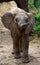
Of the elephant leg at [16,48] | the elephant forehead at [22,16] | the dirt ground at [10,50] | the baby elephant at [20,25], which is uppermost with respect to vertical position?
A: the elephant forehead at [22,16]

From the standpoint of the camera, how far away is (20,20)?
14.3ft

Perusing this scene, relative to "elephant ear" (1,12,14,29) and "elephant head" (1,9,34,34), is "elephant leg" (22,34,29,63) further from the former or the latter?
"elephant ear" (1,12,14,29)

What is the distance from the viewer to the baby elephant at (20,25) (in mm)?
4359

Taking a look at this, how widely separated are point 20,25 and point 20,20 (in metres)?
0.11

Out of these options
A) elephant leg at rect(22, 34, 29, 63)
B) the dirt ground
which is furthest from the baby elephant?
the dirt ground

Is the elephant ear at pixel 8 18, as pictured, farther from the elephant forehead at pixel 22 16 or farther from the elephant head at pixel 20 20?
the elephant forehead at pixel 22 16

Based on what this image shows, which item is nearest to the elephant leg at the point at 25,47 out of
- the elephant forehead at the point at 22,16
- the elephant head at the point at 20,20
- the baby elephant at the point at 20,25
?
the baby elephant at the point at 20,25

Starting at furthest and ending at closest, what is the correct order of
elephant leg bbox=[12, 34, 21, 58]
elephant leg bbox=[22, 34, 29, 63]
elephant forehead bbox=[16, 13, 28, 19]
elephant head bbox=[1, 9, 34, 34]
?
elephant leg bbox=[12, 34, 21, 58], elephant leg bbox=[22, 34, 29, 63], elephant forehead bbox=[16, 13, 28, 19], elephant head bbox=[1, 9, 34, 34]

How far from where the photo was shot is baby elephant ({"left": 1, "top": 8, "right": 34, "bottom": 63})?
172 inches

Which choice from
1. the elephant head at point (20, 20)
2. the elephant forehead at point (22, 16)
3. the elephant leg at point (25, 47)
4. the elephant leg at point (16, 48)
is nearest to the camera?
the elephant head at point (20, 20)

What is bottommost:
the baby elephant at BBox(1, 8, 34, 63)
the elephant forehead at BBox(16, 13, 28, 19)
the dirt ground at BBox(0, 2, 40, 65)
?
the dirt ground at BBox(0, 2, 40, 65)

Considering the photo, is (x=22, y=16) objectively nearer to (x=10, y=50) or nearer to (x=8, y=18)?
(x=8, y=18)

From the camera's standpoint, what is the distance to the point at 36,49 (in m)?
5.55

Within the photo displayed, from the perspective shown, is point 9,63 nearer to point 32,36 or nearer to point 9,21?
point 9,21
